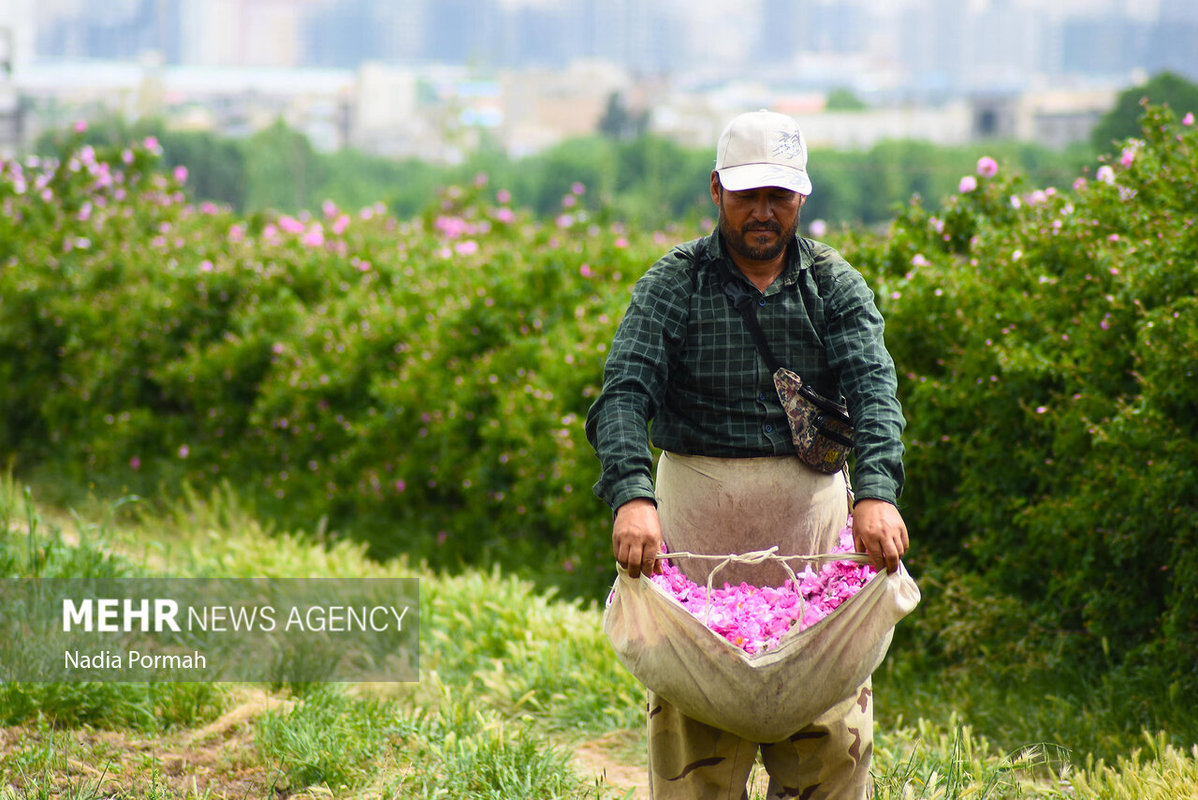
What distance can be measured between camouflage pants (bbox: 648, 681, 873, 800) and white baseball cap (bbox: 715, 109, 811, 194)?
1.25 meters

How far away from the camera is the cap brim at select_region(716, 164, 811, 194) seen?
9.24ft

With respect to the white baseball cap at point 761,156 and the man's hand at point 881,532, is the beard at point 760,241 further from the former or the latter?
the man's hand at point 881,532

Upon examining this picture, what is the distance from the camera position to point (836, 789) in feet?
9.67

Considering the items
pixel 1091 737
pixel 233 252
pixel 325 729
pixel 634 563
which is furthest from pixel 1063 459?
pixel 233 252

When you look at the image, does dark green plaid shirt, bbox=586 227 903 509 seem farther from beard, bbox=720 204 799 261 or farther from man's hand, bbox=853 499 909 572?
man's hand, bbox=853 499 909 572

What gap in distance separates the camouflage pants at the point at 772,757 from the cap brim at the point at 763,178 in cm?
123

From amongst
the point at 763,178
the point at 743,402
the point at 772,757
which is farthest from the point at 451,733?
the point at 763,178

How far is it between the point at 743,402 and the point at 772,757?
A: 890 mm

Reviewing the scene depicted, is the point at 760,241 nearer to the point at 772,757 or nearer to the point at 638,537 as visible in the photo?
the point at 638,537

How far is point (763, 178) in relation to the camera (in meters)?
2.82

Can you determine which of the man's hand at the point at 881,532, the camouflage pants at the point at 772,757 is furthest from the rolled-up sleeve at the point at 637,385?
the camouflage pants at the point at 772,757

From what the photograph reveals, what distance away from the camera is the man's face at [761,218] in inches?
114

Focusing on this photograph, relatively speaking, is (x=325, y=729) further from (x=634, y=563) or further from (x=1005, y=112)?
(x=1005, y=112)

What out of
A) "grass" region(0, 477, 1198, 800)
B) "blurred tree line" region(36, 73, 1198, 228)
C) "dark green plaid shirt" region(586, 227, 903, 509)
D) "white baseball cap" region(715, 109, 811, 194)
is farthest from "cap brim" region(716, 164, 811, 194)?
"blurred tree line" region(36, 73, 1198, 228)
